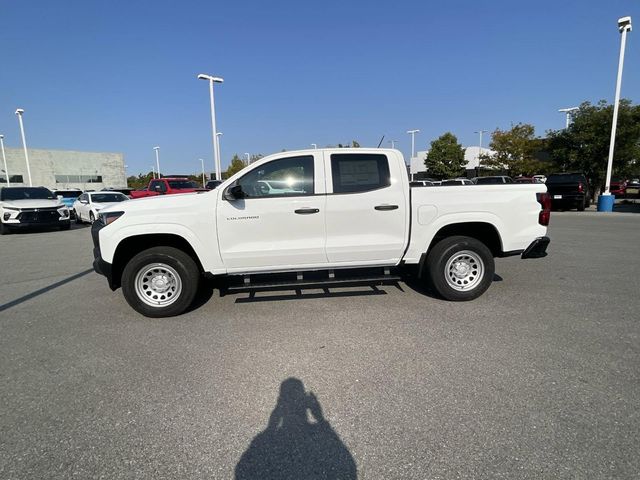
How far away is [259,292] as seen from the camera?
5.45 m

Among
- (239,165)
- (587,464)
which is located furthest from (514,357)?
(239,165)

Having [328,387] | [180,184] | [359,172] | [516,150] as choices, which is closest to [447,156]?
[516,150]

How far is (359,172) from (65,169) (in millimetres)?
57995

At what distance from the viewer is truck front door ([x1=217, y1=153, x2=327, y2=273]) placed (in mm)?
4414

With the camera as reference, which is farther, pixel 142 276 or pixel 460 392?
pixel 142 276

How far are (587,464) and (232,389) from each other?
2.45m

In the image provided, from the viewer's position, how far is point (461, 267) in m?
4.89

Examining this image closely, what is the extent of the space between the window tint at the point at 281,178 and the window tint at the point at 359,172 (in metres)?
0.35

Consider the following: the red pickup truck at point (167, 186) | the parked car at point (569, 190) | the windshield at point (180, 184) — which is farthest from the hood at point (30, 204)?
the parked car at point (569, 190)

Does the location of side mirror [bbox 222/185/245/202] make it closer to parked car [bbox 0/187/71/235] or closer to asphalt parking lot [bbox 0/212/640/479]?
asphalt parking lot [bbox 0/212/640/479]

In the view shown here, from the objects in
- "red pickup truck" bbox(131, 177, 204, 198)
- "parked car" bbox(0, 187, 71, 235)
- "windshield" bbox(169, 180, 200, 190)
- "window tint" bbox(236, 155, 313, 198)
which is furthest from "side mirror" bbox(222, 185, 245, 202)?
"windshield" bbox(169, 180, 200, 190)

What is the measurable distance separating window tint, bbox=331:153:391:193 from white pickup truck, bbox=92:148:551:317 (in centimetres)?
1

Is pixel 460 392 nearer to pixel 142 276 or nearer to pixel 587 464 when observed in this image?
pixel 587 464

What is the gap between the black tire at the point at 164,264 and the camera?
441cm
